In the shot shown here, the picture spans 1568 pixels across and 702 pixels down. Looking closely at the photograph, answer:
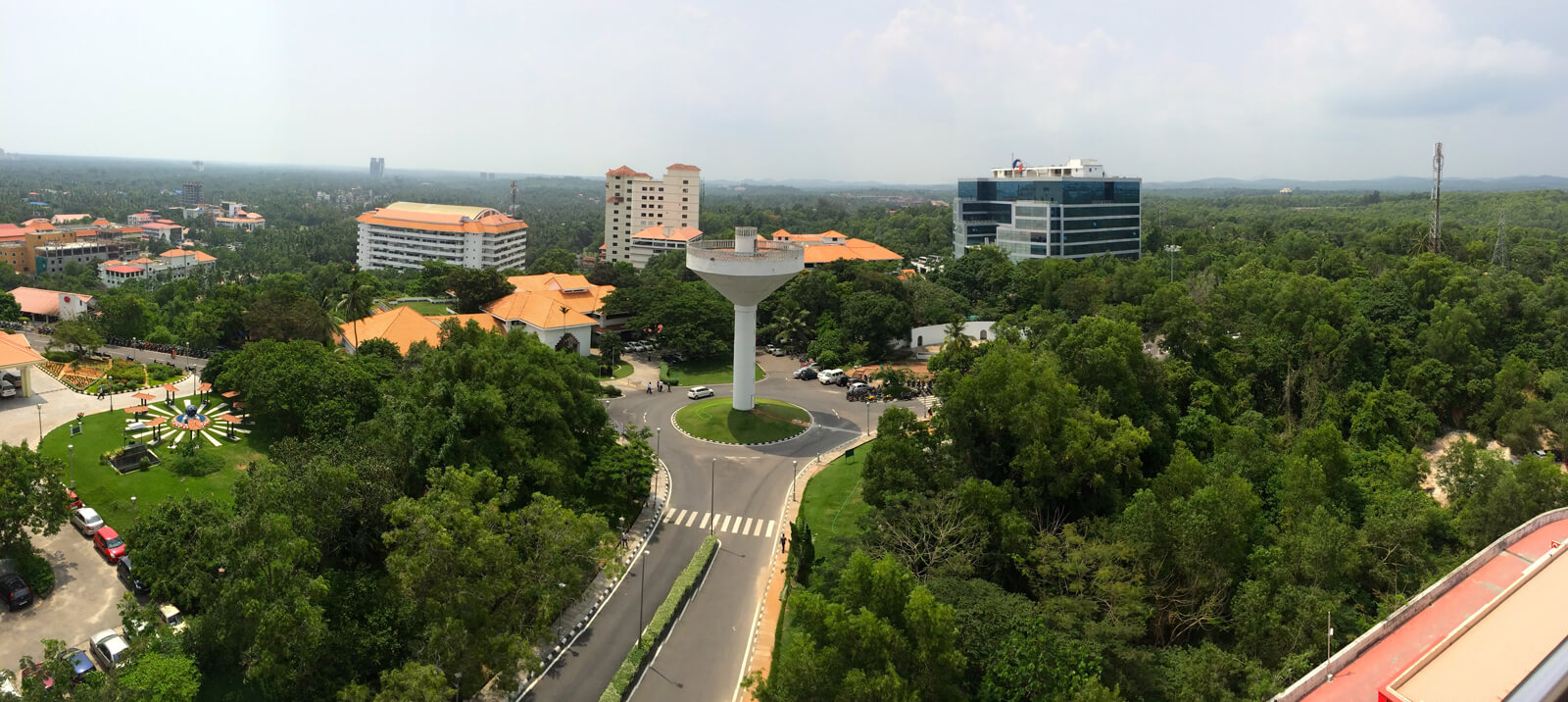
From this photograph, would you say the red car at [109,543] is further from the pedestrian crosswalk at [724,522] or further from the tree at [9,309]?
the tree at [9,309]

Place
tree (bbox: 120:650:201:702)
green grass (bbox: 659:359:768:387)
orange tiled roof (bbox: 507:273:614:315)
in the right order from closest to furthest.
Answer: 1. tree (bbox: 120:650:201:702)
2. green grass (bbox: 659:359:768:387)
3. orange tiled roof (bbox: 507:273:614:315)

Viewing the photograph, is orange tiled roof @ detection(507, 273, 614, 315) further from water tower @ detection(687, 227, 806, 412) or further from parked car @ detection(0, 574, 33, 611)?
parked car @ detection(0, 574, 33, 611)

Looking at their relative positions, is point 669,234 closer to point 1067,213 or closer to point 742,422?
point 1067,213

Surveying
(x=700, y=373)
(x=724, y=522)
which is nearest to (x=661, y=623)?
(x=724, y=522)

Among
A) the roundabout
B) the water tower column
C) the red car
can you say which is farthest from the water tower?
the red car

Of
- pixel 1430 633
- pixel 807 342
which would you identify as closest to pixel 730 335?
pixel 807 342
